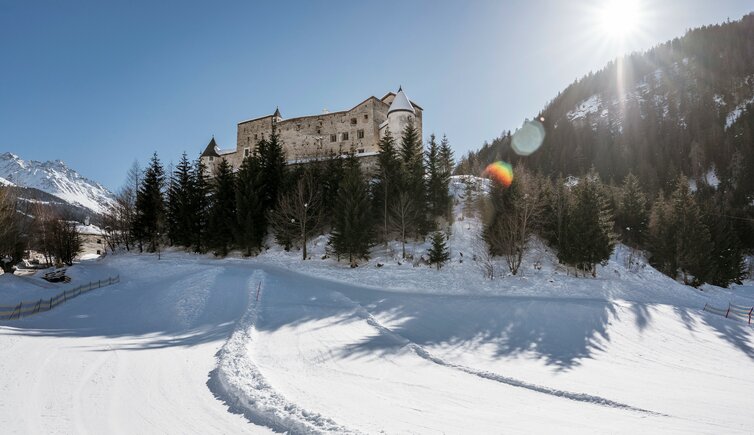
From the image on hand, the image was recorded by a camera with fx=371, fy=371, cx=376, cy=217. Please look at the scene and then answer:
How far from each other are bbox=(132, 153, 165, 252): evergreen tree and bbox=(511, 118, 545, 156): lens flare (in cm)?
10621

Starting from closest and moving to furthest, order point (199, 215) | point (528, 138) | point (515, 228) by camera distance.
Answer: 1. point (515, 228)
2. point (199, 215)
3. point (528, 138)

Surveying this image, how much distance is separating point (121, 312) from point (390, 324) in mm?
13698

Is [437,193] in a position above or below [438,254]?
above

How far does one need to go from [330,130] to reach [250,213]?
80.3 feet

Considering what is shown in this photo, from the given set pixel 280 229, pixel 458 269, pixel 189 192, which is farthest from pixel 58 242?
pixel 458 269

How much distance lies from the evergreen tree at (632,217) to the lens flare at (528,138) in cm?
7602

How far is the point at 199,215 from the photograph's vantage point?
42094 mm

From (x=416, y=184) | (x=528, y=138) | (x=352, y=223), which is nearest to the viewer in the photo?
(x=352, y=223)

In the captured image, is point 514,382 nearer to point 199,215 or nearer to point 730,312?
point 730,312

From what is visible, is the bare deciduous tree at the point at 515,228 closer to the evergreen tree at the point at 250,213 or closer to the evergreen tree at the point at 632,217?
the evergreen tree at the point at 632,217

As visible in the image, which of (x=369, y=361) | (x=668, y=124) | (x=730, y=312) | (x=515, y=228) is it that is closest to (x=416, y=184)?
(x=515, y=228)

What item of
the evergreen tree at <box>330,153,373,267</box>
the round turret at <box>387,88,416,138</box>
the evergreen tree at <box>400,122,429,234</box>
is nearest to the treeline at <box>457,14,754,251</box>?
the round turret at <box>387,88,416,138</box>

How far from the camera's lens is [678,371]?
38.6ft

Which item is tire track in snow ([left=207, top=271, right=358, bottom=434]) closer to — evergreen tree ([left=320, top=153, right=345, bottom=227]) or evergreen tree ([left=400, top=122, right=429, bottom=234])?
evergreen tree ([left=400, top=122, right=429, bottom=234])
